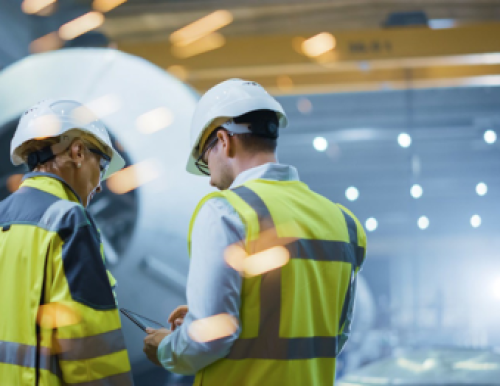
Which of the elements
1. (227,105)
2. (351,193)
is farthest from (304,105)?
(227,105)

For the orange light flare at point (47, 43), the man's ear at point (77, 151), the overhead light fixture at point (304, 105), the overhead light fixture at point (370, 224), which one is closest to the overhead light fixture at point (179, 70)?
the orange light flare at point (47, 43)

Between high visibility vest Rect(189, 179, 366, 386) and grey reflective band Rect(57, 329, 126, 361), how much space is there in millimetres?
231

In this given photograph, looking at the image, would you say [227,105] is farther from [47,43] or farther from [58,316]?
[47,43]

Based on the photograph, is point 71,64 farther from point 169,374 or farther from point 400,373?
point 400,373

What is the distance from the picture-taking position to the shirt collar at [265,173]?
121 centimetres

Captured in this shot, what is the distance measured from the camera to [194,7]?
4.28 metres

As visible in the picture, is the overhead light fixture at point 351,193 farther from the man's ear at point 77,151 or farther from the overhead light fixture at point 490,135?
→ the man's ear at point 77,151

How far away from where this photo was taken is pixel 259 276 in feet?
3.60

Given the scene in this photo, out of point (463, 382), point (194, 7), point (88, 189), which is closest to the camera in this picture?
point (88, 189)

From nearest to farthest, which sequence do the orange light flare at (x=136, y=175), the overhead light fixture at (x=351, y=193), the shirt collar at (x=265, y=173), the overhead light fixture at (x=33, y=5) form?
the shirt collar at (x=265, y=173), the orange light flare at (x=136, y=175), the overhead light fixture at (x=33, y=5), the overhead light fixture at (x=351, y=193)

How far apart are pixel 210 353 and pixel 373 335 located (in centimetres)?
568

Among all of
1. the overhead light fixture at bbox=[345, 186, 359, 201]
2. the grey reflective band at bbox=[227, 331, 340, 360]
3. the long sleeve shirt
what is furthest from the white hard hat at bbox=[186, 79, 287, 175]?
the overhead light fixture at bbox=[345, 186, 359, 201]

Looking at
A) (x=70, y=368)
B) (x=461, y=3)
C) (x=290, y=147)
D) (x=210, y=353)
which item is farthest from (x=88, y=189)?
(x=290, y=147)

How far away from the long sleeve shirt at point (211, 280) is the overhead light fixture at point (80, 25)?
2574 mm
